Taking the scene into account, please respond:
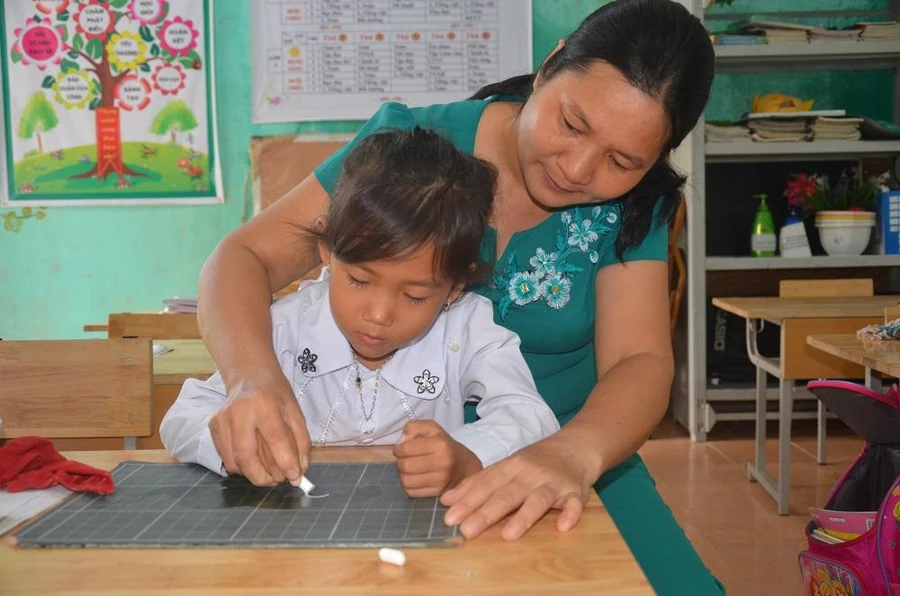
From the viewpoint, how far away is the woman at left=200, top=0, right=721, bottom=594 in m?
0.96

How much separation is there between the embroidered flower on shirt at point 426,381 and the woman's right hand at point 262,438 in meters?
0.36

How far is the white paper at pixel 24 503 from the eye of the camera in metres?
0.85

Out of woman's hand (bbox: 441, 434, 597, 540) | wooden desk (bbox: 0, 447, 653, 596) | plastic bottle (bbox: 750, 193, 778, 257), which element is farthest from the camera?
plastic bottle (bbox: 750, 193, 778, 257)

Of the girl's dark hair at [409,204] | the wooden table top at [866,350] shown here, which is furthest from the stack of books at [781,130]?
the girl's dark hair at [409,204]

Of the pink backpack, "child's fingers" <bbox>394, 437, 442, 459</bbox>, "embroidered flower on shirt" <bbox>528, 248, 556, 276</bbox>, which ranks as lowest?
the pink backpack

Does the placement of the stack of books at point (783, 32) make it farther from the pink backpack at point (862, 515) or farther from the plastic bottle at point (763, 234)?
the pink backpack at point (862, 515)

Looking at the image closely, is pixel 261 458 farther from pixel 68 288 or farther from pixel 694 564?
pixel 68 288

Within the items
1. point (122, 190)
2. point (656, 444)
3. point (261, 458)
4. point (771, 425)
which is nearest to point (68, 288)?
point (122, 190)

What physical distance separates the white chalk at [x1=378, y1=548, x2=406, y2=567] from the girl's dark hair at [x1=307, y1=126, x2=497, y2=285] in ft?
1.66

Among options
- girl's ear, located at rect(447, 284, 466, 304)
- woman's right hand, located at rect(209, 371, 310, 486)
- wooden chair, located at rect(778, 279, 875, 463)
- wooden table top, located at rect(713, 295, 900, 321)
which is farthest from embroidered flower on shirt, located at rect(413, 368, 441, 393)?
wooden chair, located at rect(778, 279, 875, 463)

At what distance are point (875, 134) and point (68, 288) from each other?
3.76 meters

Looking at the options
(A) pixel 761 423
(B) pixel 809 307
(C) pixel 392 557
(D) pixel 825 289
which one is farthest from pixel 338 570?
(D) pixel 825 289

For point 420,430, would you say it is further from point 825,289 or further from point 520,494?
point 825,289

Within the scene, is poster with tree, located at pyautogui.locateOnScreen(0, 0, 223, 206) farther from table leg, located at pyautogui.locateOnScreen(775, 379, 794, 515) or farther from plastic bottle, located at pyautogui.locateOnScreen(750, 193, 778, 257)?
table leg, located at pyautogui.locateOnScreen(775, 379, 794, 515)
